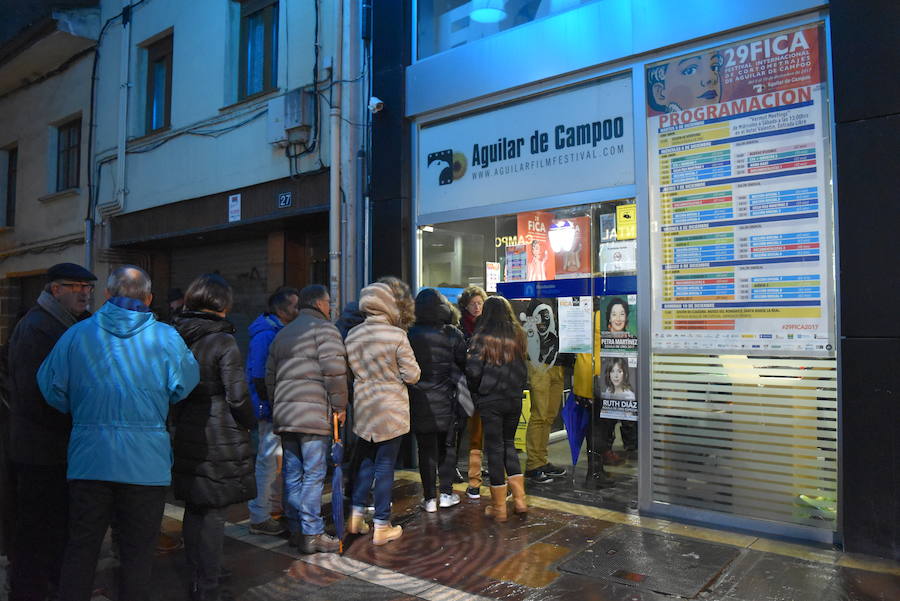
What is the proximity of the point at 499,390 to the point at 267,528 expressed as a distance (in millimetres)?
2027

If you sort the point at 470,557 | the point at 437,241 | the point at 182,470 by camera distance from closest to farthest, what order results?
1. the point at 182,470
2. the point at 470,557
3. the point at 437,241

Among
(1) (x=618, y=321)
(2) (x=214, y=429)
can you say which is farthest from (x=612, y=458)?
(2) (x=214, y=429)

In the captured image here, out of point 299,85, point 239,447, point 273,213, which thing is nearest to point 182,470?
point 239,447

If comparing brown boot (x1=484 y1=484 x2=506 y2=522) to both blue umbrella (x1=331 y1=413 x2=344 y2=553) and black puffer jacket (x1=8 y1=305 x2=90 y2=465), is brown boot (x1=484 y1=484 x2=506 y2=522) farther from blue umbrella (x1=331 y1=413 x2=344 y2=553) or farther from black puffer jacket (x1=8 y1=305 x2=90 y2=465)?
black puffer jacket (x1=8 y1=305 x2=90 y2=465)

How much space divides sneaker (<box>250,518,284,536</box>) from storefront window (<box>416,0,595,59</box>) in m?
4.89

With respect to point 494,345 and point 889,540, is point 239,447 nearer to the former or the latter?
point 494,345

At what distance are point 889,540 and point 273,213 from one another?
7045mm

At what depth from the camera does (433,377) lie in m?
5.24

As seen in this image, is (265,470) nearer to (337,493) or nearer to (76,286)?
(337,493)

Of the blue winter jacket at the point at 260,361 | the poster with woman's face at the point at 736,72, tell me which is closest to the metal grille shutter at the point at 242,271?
the blue winter jacket at the point at 260,361

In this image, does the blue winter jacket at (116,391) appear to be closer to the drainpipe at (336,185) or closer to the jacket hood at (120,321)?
the jacket hood at (120,321)

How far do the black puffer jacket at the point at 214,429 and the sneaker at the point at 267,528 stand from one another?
1399mm

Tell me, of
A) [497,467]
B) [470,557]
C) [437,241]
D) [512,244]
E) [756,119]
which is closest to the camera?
[470,557]

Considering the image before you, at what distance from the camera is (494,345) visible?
17.2ft
